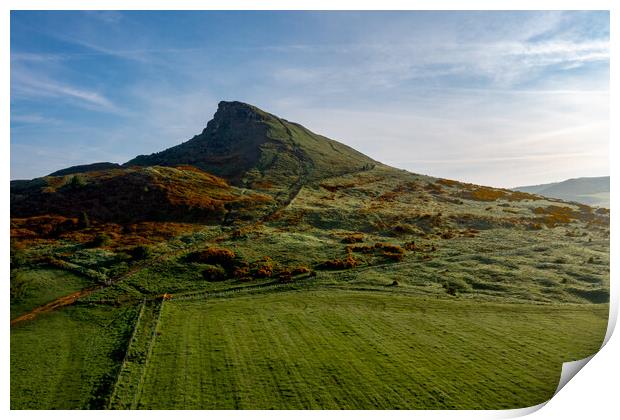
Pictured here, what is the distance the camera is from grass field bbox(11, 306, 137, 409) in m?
17.0

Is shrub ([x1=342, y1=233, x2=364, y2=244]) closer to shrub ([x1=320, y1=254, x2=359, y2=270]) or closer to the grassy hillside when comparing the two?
the grassy hillside

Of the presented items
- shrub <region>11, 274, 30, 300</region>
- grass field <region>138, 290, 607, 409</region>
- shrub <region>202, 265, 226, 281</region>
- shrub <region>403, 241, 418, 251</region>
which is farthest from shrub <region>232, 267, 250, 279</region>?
shrub <region>403, 241, 418, 251</region>

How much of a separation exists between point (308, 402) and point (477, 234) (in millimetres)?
41107

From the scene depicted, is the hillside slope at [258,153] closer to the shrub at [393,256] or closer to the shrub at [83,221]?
the shrub at [83,221]

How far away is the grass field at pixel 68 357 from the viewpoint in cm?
1700

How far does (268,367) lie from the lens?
18.8m

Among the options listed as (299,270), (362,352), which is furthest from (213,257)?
(362,352)

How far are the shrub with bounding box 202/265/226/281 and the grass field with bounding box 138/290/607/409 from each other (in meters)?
4.39

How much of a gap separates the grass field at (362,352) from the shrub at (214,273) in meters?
4.39

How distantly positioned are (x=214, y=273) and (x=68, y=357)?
14104mm

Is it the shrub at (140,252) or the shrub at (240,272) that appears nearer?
the shrub at (240,272)

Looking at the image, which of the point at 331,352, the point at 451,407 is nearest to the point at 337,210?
the point at 331,352

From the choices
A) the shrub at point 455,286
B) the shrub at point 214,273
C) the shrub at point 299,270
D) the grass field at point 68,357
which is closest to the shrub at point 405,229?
the shrub at point 455,286
